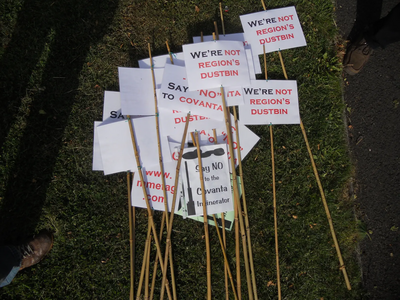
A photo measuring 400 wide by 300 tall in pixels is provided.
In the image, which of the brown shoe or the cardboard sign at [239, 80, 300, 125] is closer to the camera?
the brown shoe

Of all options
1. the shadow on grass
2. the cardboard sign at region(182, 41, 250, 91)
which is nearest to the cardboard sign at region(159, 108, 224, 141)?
the cardboard sign at region(182, 41, 250, 91)

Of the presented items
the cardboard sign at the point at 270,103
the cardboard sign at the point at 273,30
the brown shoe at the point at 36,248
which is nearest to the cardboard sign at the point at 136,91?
the cardboard sign at the point at 270,103

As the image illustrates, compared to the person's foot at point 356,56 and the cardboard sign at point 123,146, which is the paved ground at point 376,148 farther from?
the cardboard sign at point 123,146

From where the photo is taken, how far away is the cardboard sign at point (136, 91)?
2.42 meters

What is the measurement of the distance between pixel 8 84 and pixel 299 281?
3.23 m

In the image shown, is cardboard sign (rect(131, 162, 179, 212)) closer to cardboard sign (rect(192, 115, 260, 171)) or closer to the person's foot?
cardboard sign (rect(192, 115, 260, 171))

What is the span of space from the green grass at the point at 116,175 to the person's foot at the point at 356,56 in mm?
125

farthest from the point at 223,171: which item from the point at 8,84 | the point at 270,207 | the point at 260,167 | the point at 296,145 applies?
the point at 8,84

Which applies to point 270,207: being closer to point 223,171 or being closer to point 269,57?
point 223,171

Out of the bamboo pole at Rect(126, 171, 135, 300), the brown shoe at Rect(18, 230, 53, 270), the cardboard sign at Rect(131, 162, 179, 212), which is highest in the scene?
the cardboard sign at Rect(131, 162, 179, 212)

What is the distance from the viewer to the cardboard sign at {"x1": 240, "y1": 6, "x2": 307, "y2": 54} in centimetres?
272

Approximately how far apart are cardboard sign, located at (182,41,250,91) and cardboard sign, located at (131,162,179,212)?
0.74 metres

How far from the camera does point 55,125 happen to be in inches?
103

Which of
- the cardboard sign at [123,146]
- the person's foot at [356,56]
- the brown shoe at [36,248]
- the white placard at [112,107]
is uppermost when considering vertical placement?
the person's foot at [356,56]
